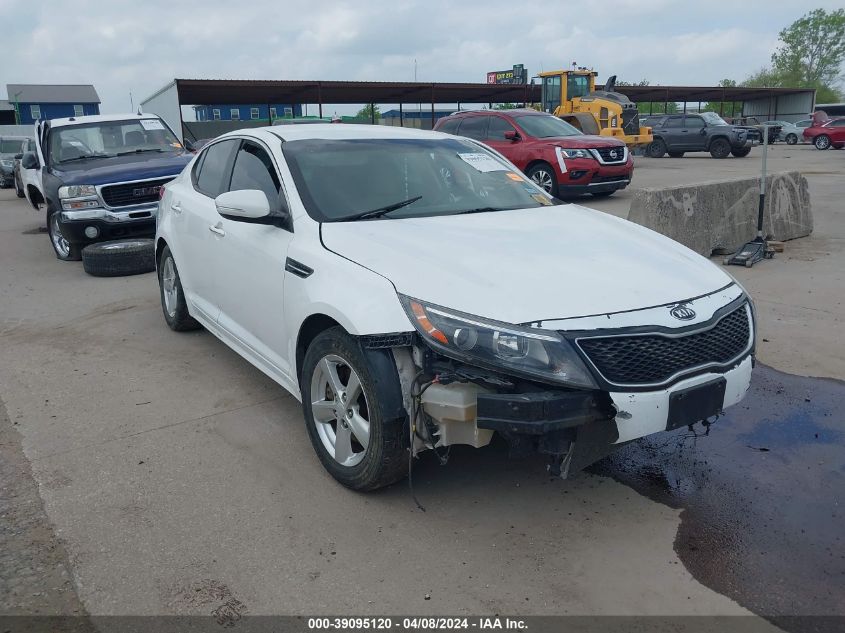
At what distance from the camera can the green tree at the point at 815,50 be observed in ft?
285

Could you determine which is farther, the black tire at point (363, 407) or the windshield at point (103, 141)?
the windshield at point (103, 141)

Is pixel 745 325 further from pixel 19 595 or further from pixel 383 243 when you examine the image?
pixel 19 595

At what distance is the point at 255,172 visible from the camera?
14.8 feet

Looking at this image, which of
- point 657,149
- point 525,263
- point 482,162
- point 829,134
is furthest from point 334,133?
point 829,134

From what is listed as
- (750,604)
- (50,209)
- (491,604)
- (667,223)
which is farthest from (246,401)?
(50,209)

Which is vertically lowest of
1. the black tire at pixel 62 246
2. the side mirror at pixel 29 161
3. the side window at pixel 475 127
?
the black tire at pixel 62 246

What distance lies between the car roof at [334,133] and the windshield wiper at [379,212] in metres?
0.74

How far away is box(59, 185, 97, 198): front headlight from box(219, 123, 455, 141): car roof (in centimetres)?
476

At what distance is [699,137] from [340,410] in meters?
28.0

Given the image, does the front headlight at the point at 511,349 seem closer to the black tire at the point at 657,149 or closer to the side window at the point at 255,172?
the side window at the point at 255,172

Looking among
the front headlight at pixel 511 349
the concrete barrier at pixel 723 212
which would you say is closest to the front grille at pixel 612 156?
the concrete barrier at pixel 723 212

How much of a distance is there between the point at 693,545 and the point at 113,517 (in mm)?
2554

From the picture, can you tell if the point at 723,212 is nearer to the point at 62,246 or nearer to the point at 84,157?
the point at 84,157

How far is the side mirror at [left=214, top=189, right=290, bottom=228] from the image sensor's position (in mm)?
3824
